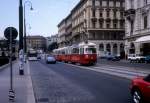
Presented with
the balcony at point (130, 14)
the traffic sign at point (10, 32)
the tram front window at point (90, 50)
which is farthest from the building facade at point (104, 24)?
the traffic sign at point (10, 32)

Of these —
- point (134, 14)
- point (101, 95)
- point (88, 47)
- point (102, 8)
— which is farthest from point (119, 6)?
point (101, 95)

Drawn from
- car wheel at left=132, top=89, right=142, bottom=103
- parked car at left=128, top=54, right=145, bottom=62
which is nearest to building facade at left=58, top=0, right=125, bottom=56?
parked car at left=128, top=54, right=145, bottom=62

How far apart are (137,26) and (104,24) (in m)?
40.0

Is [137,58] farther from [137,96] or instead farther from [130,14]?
[137,96]

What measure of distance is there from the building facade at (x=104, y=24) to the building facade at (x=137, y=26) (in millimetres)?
32567

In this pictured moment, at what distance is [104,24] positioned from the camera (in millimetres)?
117000

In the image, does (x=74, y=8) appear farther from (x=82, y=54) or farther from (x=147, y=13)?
(x=82, y=54)

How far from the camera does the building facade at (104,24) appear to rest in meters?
116

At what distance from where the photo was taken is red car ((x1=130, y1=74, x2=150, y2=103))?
38.2 ft

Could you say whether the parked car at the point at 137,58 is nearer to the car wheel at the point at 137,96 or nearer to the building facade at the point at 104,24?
the building facade at the point at 104,24

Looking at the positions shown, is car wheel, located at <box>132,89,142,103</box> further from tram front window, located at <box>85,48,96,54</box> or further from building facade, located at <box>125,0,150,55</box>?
building facade, located at <box>125,0,150,55</box>

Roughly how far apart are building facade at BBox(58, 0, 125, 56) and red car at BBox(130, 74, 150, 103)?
101190 millimetres

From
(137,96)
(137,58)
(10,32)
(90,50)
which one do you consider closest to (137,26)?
(137,58)

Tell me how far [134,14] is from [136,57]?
1367cm
